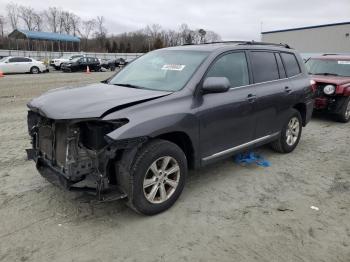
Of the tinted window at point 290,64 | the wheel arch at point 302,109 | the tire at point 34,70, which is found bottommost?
the wheel arch at point 302,109

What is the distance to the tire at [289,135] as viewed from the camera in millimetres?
5707

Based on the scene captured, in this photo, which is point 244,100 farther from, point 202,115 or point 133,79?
point 133,79

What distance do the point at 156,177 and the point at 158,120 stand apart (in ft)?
2.08

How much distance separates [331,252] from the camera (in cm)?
315

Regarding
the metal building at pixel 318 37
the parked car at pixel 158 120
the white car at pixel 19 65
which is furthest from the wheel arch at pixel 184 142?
the metal building at pixel 318 37

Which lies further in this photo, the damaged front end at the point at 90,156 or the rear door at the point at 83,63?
the rear door at the point at 83,63

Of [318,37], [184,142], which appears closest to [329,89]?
[184,142]

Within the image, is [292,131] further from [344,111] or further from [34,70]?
[34,70]

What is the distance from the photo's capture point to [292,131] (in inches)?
235

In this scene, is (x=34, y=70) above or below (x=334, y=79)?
below

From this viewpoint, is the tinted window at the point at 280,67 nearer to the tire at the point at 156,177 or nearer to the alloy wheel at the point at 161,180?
the tire at the point at 156,177

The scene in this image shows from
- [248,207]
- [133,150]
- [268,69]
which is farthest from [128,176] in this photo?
[268,69]

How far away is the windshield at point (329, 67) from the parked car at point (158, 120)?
462cm

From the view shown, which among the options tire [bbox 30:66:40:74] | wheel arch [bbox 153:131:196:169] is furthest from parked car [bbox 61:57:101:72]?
wheel arch [bbox 153:131:196:169]
